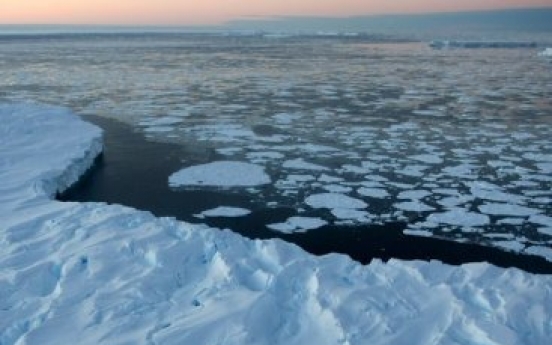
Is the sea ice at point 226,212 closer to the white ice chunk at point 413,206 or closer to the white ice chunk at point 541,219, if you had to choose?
the white ice chunk at point 413,206

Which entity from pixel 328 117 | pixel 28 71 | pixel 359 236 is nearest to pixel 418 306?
pixel 359 236

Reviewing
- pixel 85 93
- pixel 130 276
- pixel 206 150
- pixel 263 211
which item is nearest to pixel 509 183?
pixel 263 211

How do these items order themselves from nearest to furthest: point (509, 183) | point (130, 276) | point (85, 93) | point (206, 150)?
point (130, 276), point (509, 183), point (206, 150), point (85, 93)

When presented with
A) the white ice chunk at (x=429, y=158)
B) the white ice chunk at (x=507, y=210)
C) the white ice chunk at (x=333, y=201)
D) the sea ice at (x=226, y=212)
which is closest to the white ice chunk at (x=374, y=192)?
the white ice chunk at (x=333, y=201)

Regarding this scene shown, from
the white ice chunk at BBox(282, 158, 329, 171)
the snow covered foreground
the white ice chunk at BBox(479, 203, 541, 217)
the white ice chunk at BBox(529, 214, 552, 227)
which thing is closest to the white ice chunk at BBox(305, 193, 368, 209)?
the white ice chunk at BBox(282, 158, 329, 171)

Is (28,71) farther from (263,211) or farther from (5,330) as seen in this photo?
(5,330)

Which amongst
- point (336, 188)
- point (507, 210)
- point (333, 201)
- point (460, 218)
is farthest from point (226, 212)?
point (507, 210)

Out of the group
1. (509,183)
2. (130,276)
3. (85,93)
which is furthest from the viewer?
(85,93)

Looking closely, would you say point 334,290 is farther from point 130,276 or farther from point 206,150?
point 206,150

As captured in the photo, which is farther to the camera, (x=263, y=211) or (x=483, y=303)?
(x=263, y=211)
